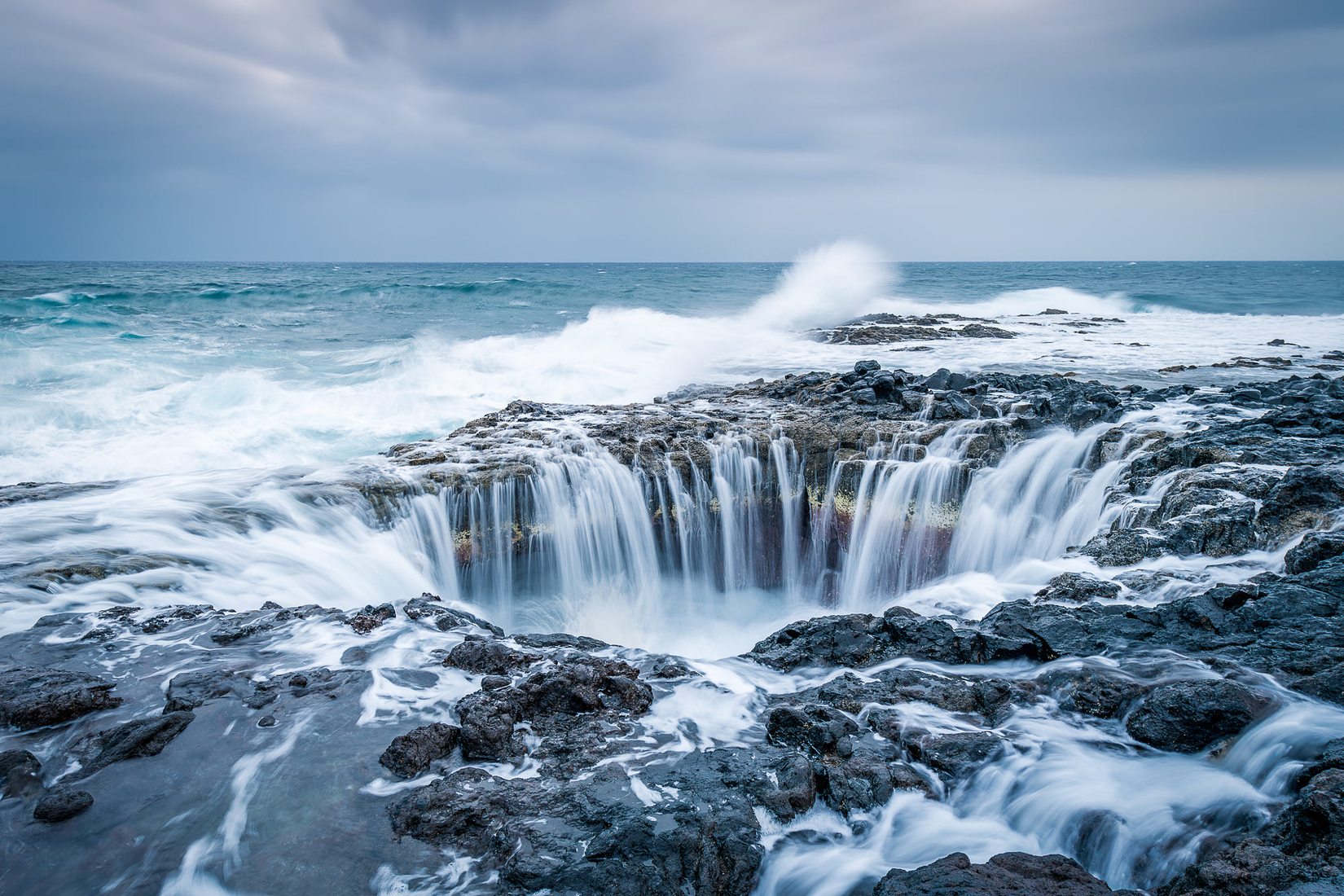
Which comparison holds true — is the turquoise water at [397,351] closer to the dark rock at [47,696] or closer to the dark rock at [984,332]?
the dark rock at [984,332]

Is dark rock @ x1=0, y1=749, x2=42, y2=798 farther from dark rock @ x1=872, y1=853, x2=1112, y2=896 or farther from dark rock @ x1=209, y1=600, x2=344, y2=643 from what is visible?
dark rock @ x1=872, y1=853, x2=1112, y2=896

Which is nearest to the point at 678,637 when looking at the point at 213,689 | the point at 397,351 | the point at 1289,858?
the point at 213,689

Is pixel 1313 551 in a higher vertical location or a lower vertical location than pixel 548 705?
higher

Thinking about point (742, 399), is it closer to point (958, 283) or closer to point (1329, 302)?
point (1329, 302)

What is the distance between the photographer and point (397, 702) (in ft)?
14.6

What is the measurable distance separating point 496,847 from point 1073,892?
231cm

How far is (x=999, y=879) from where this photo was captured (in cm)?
260

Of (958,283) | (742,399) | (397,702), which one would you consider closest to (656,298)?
(958,283)

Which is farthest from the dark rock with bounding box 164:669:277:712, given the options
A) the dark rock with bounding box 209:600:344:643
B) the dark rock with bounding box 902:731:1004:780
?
the dark rock with bounding box 902:731:1004:780

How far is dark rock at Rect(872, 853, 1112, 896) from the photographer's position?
2535 millimetres

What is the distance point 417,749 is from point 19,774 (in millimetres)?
1930

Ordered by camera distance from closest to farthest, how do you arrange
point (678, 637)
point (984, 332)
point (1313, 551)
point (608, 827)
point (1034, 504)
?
point (608, 827), point (1313, 551), point (678, 637), point (1034, 504), point (984, 332)

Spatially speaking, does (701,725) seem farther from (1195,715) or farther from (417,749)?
(1195,715)

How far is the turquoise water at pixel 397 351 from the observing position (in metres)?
14.7
